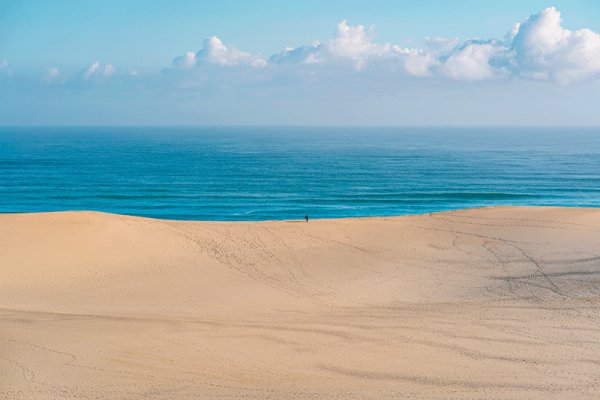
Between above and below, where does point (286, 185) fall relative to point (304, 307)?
above

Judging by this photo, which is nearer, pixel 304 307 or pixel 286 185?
pixel 304 307

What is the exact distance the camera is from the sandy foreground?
35.9ft

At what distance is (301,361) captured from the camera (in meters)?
12.0

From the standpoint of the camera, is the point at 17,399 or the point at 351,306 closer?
the point at 17,399

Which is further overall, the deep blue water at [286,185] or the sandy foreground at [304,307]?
the deep blue water at [286,185]

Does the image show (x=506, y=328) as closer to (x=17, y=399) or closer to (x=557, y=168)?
(x=17, y=399)

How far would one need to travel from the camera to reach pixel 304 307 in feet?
54.3

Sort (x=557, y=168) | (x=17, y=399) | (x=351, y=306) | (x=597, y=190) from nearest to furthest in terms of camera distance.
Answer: (x=17, y=399), (x=351, y=306), (x=597, y=190), (x=557, y=168)

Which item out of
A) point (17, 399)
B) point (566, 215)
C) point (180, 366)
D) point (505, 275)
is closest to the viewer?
point (17, 399)

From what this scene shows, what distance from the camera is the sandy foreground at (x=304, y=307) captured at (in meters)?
10.9

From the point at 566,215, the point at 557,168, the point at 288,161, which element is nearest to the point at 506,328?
the point at 566,215

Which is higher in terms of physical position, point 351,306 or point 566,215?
point 566,215

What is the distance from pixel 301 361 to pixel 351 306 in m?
4.93

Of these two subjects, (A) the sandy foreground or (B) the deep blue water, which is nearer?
(A) the sandy foreground
